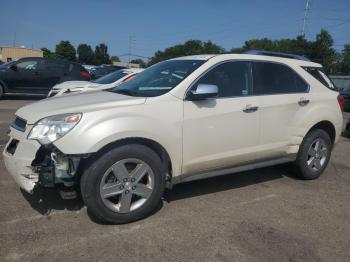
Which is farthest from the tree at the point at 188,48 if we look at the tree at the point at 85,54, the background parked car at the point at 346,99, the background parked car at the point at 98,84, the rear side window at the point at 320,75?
the rear side window at the point at 320,75

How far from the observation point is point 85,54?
369 ft

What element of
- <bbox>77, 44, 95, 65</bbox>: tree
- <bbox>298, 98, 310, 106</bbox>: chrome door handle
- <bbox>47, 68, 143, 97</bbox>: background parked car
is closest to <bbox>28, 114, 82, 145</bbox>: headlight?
<bbox>298, 98, 310, 106</bbox>: chrome door handle

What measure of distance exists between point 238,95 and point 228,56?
1.63 ft

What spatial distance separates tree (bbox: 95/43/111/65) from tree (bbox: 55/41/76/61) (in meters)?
8.08

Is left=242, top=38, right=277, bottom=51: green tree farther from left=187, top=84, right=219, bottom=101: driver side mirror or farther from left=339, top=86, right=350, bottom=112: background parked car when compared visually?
left=187, top=84, right=219, bottom=101: driver side mirror

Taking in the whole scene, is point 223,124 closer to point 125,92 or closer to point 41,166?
point 125,92

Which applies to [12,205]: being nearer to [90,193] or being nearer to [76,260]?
[90,193]

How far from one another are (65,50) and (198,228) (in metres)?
100

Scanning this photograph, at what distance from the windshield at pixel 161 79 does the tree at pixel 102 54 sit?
103m

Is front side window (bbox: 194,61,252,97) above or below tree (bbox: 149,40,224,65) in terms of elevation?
below

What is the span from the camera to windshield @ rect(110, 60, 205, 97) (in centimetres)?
422

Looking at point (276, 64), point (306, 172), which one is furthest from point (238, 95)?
point (306, 172)

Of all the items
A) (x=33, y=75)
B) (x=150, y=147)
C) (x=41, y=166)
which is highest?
(x=33, y=75)

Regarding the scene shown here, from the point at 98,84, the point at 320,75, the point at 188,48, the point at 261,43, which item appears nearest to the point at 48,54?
the point at 188,48
